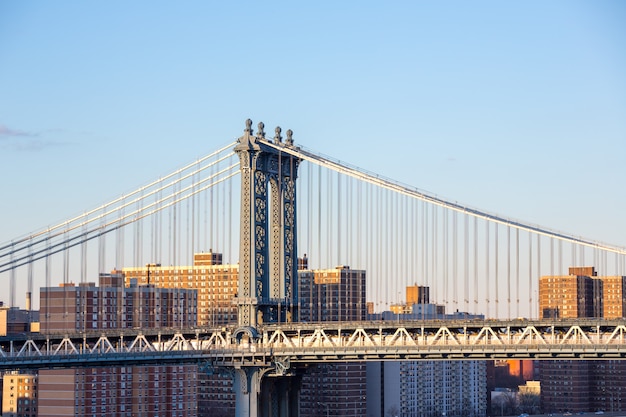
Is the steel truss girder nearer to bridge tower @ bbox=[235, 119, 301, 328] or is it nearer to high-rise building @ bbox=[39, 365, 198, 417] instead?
bridge tower @ bbox=[235, 119, 301, 328]

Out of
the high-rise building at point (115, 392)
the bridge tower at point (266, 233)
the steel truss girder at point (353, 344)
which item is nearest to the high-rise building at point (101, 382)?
the high-rise building at point (115, 392)

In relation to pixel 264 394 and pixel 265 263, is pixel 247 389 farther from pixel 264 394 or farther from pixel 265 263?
pixel 265 263

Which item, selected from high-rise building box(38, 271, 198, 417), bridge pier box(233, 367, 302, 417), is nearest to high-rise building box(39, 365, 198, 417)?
high-rise building box(38, 271, 198, 417)

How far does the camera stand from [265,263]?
10506 centimetres

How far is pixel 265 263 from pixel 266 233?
6.89 feet

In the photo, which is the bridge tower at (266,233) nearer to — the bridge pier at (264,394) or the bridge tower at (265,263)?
the bridge tower at (265,263)

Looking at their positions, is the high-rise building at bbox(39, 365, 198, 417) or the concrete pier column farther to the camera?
the high-rise building at bbox(39, 365, 198, 417)

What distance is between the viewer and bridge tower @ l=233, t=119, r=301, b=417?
103 metres

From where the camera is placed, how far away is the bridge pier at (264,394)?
103 meters

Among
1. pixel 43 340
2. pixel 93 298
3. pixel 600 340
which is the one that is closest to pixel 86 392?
pixel 93 298

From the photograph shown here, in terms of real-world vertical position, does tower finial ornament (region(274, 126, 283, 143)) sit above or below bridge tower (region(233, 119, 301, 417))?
above

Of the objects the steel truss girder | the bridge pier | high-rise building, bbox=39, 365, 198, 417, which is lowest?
high-rise building, bbox=39, 365, 198, 417

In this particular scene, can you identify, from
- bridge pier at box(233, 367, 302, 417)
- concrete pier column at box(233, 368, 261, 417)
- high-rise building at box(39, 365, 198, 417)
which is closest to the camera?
concrete pier column at box(233, 368, 261, 417)

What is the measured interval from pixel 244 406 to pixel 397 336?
38.2ft
